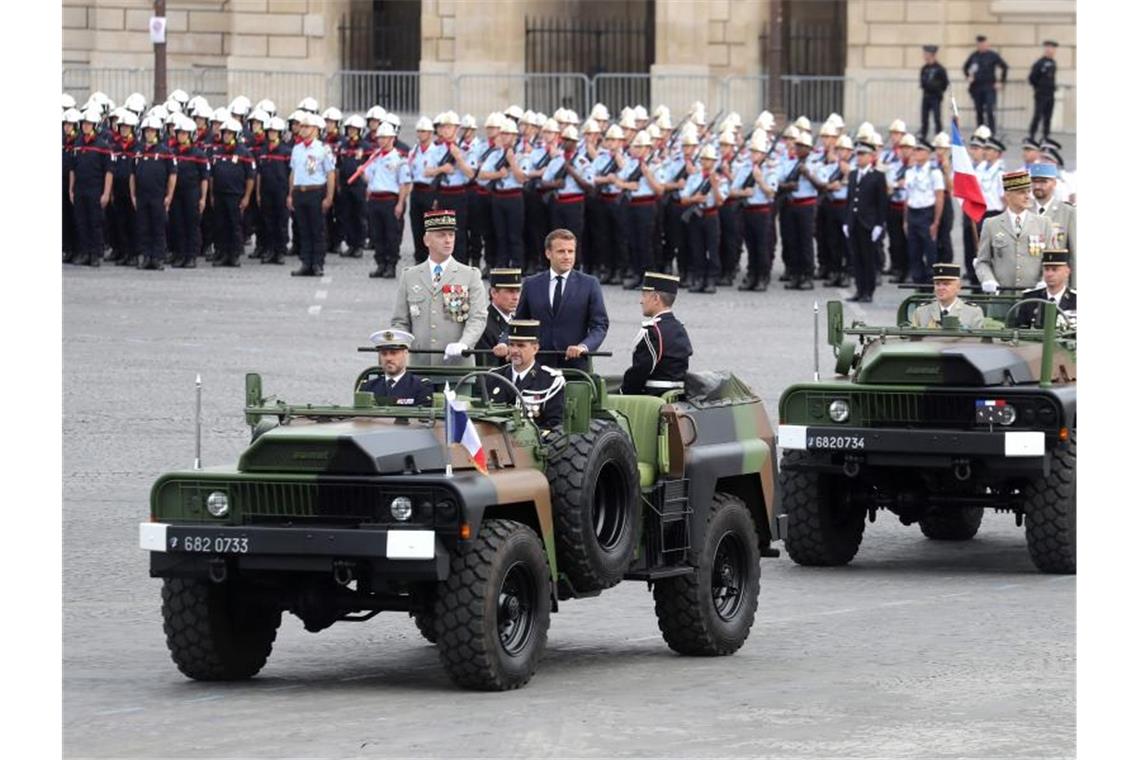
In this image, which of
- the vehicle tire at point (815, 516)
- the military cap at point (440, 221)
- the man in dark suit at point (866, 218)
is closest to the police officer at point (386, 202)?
A: the man in dark suit at point (866, 218)

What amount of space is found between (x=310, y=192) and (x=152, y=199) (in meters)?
1.86

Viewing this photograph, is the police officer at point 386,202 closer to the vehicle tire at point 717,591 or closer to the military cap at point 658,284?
the military cap at point 658,284

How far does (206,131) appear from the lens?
3450 cm

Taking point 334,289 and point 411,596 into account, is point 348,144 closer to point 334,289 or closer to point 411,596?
point 334,289

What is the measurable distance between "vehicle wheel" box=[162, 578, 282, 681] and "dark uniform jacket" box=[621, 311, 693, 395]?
101 inches

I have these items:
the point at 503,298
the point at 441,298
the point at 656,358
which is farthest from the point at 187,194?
the point at 656,358

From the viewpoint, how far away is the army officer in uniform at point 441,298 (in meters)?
15.1

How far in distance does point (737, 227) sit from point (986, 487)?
15.8 metres

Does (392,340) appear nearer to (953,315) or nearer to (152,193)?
(953,315)

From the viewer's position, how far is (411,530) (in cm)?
1186

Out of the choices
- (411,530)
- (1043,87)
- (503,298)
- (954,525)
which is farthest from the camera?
(1043,87)

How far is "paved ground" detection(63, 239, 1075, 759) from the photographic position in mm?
11125

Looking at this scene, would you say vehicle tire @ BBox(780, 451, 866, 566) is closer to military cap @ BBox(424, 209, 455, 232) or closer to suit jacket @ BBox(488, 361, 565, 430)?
military cap @ BBox(424, 209, 455, 232)

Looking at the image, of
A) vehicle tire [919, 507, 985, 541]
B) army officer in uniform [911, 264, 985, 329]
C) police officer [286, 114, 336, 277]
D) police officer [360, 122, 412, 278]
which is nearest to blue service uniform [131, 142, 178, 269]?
police officer [286, 114, 336, 277]
